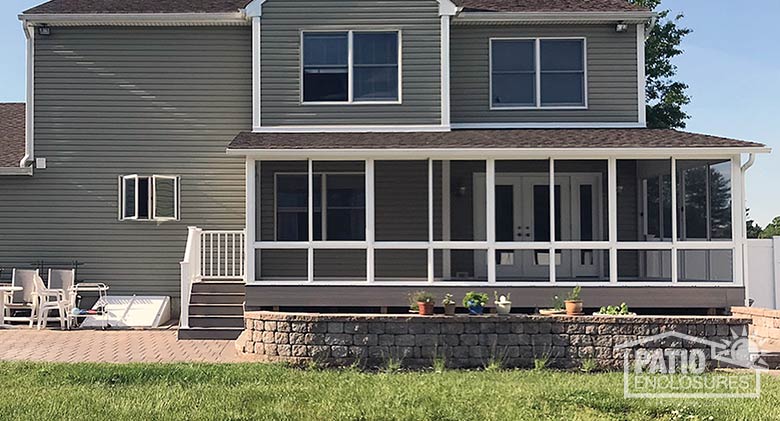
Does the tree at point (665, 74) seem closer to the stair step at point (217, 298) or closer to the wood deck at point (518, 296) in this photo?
the wood deck at point (518, 296)

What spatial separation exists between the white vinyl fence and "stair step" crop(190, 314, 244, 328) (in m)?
9.66

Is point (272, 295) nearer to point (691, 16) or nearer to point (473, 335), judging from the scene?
point (473, 335)

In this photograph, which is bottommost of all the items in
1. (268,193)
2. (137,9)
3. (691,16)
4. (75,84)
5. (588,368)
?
(588,368)

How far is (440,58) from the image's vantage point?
49.7 feet

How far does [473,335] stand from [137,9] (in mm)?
10036

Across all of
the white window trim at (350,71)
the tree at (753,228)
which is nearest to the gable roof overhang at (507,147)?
the white window trim at (350,71)

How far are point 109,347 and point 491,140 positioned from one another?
23.6ft

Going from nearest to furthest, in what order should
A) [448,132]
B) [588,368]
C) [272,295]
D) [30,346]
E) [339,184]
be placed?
[588,368] → [30,346] → [272,295] → [448,132] → [339,184]

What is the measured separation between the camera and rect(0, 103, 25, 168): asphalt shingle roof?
16.1 meters

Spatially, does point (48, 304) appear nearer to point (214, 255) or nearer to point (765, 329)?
point (214, 255)

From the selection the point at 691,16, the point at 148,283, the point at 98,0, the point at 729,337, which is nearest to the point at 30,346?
the point at 148,283

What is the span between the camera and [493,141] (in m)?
13.7

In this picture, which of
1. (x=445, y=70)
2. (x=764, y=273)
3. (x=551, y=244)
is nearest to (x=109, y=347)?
(x=551, y=244)

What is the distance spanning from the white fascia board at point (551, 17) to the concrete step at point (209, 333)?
7.53 meters
